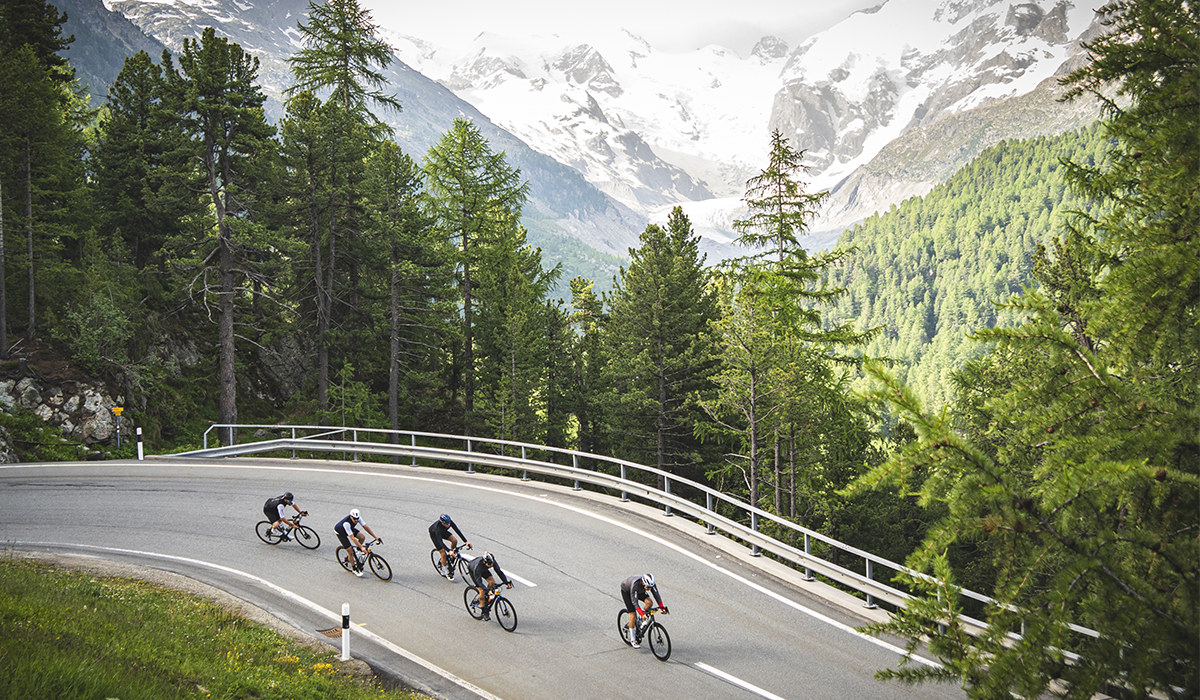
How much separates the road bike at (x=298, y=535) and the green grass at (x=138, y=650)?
3.22 m

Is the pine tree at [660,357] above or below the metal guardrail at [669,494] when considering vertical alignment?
above

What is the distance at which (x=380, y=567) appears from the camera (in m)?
14.4

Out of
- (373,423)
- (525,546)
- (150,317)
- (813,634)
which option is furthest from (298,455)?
(813,634)

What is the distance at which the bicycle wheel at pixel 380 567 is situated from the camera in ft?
47.2

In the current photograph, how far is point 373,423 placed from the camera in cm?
3234

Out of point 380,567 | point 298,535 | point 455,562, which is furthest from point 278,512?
point 455,562

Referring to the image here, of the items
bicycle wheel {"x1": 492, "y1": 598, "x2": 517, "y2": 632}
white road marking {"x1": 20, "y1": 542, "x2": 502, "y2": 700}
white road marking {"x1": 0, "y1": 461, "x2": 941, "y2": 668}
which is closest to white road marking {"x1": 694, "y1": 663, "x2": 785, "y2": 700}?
white road marking {"x1": 0, "y1": 461, "x2": 941, "y2": 668}

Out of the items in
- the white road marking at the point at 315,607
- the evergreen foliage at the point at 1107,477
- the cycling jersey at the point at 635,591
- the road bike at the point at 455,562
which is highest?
the evergreen foliage at the point at 1107,477

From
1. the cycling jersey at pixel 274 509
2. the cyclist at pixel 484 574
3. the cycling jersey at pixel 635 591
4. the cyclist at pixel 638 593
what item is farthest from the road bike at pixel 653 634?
the cycling jersey at pixel 274 509

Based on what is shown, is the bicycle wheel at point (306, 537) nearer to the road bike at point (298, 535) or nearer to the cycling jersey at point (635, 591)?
the road bike at point (298, 535)

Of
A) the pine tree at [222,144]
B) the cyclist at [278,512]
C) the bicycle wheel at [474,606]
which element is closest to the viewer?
the bicycle wheel at [474,606]

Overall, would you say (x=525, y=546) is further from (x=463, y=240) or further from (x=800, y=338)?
(x=463, y=240)

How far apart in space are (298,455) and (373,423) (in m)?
3.86

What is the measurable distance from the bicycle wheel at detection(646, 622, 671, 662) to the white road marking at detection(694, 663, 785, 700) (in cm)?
54
